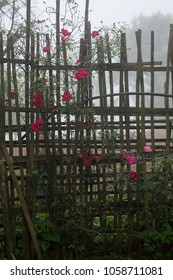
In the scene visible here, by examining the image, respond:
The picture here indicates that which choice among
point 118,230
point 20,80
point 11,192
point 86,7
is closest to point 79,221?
point 118,230

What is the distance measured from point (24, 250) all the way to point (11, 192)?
466 millimetres

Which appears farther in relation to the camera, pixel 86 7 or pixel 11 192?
pixel 86 7

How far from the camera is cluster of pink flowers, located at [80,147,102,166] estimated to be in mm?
3261

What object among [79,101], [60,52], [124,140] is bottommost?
[124,140]

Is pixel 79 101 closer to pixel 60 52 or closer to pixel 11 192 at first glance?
pixel 60 52

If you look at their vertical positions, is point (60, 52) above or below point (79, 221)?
above

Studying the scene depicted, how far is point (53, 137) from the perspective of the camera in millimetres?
3279

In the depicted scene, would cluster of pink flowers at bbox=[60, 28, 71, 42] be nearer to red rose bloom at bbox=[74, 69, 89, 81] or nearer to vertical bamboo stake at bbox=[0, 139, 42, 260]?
red rose bloom at bbox=[74, 69, 89, 81]

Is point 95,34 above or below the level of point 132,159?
above

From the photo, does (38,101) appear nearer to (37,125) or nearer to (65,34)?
(37,125)

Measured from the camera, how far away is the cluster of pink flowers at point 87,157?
3261 mm

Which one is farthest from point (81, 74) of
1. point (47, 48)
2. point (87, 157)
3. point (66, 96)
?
point (87, 157)

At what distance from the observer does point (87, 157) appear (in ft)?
10.7

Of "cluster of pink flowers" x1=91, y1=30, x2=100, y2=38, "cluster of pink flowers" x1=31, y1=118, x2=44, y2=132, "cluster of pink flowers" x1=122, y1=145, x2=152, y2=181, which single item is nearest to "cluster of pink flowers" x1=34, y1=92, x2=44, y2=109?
"cluster of pink flowers" x1=31, y1=118, x2=44, y2=132
